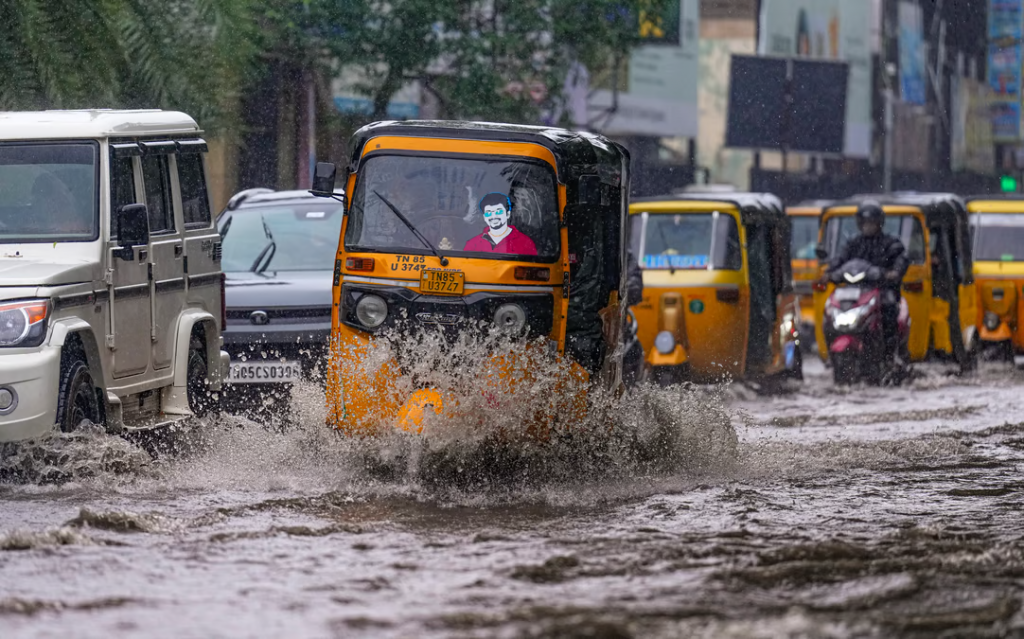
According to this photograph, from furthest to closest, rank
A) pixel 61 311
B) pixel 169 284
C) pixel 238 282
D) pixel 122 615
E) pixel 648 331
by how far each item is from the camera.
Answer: pixel 648 331 → pixel 238 282 → pixel 169 284 → pixel 61 311 → pixel 122 615

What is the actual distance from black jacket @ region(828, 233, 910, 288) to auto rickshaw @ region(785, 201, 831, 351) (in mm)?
6298

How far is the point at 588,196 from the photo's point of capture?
33.6ft

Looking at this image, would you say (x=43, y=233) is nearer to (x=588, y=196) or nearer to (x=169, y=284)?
(x=169, y=284)

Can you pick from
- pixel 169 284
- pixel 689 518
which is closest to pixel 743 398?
pixel 169 284

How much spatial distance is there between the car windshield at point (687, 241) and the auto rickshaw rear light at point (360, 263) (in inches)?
326

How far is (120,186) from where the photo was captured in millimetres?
10625

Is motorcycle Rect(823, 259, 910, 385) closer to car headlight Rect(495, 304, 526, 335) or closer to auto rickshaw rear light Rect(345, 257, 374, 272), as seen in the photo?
car headlight Rect(495, 304, 526, 335)

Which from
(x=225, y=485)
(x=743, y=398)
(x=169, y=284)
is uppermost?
(x=169, y=284)

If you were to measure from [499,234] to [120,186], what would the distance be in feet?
7.02

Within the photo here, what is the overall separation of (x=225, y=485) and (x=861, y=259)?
10814mm

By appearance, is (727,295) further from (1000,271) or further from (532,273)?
(532,273)

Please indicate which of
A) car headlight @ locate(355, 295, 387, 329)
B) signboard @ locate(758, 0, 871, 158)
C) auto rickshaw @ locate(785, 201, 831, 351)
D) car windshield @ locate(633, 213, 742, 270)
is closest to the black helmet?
car windshield @ locate(633, 213, 742, 270)

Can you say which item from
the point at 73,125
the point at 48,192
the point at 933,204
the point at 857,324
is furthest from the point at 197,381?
the point at 933,204

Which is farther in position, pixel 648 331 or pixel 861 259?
pixel 861 259
